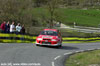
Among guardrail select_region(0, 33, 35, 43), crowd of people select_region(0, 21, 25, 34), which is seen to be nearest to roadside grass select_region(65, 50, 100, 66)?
crowd of people select_region(0, 21, 25, 34)

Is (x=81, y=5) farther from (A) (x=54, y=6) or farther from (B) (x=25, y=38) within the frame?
(B) (x=25, y=38)

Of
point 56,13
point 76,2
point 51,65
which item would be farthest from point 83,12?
point 51,65

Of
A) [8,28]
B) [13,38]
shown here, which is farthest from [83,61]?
[13,38]

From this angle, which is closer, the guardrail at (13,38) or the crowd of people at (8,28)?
the crowd of people at (8,28)

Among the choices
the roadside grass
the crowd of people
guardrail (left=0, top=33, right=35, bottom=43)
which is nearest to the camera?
the roadside grass

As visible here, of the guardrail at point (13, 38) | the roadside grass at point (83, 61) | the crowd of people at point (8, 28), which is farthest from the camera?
the guardrail at point (13, 38)

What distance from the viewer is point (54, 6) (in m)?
49.3

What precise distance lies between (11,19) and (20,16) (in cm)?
281

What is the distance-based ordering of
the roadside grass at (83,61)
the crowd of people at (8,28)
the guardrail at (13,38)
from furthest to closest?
the guardrail at (13,38) → the crowd of people at (8,28) → the roadside grass at (83,61)

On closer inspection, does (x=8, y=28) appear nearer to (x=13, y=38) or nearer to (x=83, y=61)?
(x=13, y=38)

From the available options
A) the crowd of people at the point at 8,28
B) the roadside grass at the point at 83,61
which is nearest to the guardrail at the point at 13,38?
the crowd of people at the point at 8,28

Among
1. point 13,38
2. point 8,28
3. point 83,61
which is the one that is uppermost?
point 8,28

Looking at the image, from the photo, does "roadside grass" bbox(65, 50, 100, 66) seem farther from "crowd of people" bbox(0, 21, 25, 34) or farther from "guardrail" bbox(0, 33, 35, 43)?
"guardrail" bbox(0, 33, 35, 43)

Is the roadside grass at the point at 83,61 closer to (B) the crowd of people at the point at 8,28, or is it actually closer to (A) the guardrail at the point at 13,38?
(B) the crowd of people at the point at 8,28
